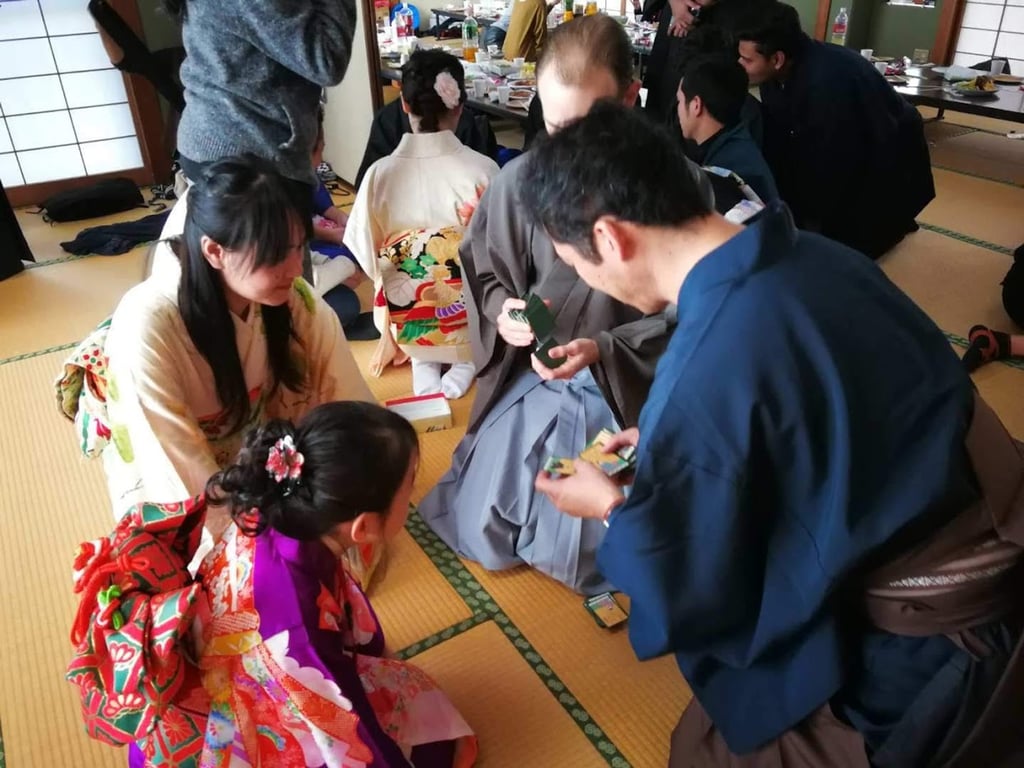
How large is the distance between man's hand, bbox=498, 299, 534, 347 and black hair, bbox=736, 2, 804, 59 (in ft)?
7.68

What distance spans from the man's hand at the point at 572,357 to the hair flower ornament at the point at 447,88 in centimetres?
166

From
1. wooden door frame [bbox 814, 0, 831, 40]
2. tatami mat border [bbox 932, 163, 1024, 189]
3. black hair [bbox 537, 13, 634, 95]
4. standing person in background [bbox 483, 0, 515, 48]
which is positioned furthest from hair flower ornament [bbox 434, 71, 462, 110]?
wooden door frame [bbox 814, 0, 831, 40]

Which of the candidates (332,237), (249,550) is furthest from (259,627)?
(332,237)

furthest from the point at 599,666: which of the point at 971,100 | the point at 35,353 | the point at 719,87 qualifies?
the point at 971,100

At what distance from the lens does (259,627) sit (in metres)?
1.60

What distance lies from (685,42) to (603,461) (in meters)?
2.94

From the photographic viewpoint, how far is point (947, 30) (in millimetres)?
7977

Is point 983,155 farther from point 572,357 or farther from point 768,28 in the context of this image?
point 572,357

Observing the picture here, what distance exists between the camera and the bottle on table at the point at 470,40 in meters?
6.48

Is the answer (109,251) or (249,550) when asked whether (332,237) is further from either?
(249,550)

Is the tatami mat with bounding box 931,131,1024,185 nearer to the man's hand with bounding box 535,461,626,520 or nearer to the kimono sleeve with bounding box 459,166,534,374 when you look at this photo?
the kimono sleeve with bounding box 459,166,534,374

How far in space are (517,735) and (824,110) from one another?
3.53 meters

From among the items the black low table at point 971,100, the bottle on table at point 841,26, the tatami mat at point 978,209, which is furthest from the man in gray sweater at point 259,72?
the bottle on table at point 841,26

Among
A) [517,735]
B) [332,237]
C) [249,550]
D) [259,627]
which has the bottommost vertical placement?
[517,735]
